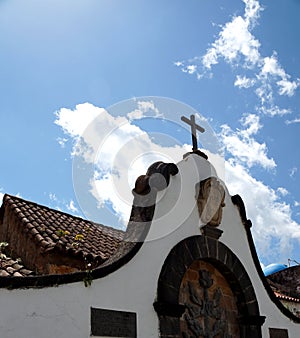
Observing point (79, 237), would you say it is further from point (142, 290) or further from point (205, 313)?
point (205, 313)

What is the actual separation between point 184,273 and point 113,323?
5.62 feet

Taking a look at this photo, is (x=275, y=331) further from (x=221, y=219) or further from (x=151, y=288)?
(x=151, y=288)

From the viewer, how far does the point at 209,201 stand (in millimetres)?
8203

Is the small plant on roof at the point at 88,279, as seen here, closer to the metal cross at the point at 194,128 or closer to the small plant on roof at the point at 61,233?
the small plant on roof at the point at 61,233

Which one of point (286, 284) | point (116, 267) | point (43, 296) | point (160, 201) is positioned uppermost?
point (286, 284)

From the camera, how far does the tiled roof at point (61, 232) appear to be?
7621 mm

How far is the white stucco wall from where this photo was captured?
4.95 meters

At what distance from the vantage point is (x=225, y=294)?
812cm

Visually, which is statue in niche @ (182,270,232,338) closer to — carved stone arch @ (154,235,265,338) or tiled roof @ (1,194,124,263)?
carved stone arch @ (154,235,265,338)

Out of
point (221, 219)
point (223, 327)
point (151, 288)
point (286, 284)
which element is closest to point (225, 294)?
point (223, 327)

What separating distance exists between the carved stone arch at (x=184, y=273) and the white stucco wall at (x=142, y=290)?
0.12 m

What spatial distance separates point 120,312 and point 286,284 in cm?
1910

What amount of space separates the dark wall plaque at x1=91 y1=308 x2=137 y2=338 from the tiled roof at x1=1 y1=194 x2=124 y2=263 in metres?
1.66

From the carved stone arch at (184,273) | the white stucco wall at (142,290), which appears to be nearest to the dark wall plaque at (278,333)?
the white stucco wall at (142,290)
